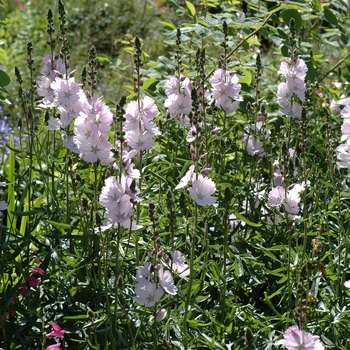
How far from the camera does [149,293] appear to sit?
2289 millimetres

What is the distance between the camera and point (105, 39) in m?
10.4

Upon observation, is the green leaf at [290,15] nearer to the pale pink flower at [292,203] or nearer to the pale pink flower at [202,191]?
the pale pink flower at [292,203]

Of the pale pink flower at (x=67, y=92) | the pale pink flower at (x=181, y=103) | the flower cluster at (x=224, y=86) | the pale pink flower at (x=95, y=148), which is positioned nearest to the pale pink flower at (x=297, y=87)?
the flower cluster at (x=224, y=86)

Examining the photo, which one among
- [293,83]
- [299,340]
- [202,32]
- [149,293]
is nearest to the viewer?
[299,340]

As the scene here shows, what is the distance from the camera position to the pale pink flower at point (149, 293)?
2281 millimetres

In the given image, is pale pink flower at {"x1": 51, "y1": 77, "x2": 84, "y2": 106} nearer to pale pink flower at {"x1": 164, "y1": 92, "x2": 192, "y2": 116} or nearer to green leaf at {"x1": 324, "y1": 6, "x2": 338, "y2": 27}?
pale pink flower at {"x1": 164, "y1": 92, "x2": 192, "y2": 116}

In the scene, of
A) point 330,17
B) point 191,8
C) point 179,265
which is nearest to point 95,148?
point 179,265

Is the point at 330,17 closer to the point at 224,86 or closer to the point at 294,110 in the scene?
the point at 294,110

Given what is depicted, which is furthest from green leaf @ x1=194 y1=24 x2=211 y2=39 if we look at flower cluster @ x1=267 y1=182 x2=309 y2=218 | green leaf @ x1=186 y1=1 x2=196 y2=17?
flower cluster @ x1=267 y1=182 x2=309 y2=218

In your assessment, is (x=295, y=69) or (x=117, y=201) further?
(x=295, y=69)

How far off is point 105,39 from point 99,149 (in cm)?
806

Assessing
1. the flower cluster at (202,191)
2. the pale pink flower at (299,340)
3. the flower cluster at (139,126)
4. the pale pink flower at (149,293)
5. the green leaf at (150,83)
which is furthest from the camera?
the green leaf at (150,83)

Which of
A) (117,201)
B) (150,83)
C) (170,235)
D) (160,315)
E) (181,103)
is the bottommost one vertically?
(150,83)

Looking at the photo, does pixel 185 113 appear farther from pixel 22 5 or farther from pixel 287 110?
pixel 22 5
